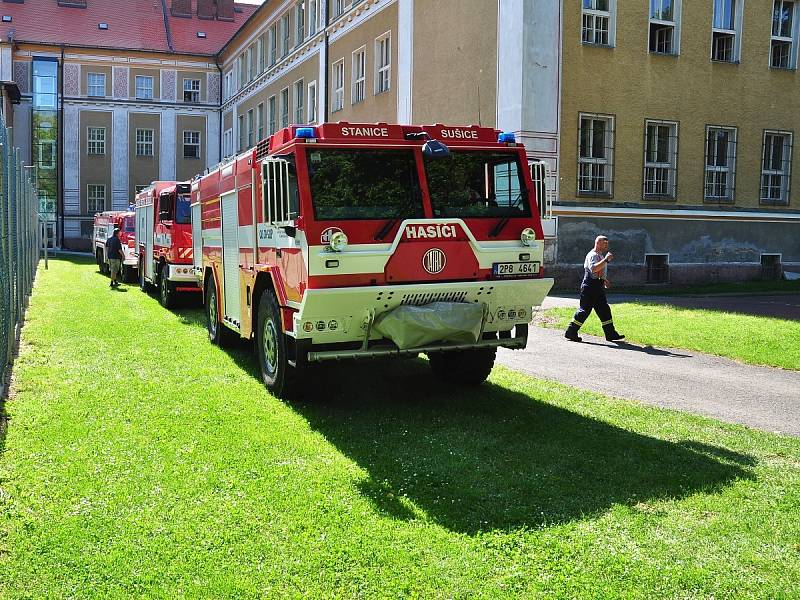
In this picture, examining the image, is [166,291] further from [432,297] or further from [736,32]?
[736,32]

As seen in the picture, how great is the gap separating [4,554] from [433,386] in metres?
5.83

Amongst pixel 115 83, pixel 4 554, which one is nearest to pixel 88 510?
pixel 4 554

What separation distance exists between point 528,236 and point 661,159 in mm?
17776

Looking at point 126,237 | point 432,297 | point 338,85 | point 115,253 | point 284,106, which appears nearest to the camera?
point 432,297

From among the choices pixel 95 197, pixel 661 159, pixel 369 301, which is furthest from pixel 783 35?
pixel 95 197

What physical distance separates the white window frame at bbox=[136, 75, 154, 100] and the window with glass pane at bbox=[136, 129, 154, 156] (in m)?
2.41

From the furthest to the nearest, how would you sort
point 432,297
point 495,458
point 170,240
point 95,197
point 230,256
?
point 95,197, point 170,240, point 230,256, point 432,297, point 495,458

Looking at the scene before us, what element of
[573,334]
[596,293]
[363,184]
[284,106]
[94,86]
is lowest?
[573,334]

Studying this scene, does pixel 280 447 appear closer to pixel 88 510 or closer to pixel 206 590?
pixel 88 510

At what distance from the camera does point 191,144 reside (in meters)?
61.4

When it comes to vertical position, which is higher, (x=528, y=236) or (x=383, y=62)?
(x=383, y=62)

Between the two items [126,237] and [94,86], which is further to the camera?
[94,86]

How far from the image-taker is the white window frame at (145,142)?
60562 mm

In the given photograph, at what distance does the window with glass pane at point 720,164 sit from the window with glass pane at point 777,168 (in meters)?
1.41
